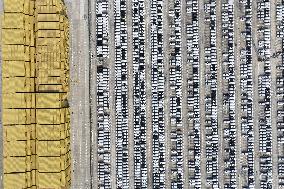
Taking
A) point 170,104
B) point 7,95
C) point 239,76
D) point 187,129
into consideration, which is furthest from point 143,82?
point 7,95

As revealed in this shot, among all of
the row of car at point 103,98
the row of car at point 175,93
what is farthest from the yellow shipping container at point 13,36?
the row of car at point 175,93

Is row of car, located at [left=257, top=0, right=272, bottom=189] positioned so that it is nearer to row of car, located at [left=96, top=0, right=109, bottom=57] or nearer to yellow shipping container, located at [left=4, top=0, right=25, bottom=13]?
row of car, located at [left=96, top=0, right=109, bottom=57]

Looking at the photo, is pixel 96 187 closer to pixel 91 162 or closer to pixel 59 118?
pixel 91 162

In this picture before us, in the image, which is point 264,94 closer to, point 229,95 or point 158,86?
point 229,95

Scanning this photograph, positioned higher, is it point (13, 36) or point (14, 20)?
point (14, 20)

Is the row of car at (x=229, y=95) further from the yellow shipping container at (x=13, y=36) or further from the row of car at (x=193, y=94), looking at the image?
the yellow shipping container at (x=13, y=36)

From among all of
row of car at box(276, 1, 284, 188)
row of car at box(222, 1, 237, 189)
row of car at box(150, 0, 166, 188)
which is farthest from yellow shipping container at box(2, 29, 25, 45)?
row of car at box(276, 1, 284, 188)

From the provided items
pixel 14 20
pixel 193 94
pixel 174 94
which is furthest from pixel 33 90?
pixel 193 94
